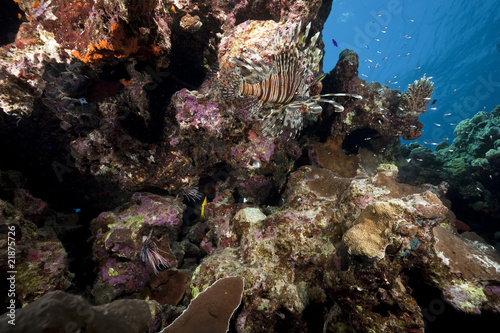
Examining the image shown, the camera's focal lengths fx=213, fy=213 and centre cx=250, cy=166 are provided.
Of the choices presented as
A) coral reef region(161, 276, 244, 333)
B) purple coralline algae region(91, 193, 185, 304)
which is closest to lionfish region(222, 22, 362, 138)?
coral reef region(161, 276, 244, 333)

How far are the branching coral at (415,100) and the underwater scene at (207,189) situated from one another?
4cm

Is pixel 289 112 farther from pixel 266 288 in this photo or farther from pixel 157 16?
pixel 266 288

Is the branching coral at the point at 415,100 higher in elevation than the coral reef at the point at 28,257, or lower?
higher

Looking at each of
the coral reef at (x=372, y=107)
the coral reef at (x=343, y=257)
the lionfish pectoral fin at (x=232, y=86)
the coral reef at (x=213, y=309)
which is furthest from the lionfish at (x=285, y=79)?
the coral reef at (x=372, y=107)

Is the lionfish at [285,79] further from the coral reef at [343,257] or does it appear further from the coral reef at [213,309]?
the coral reef at [213,309]

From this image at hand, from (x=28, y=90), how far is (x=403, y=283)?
572cm

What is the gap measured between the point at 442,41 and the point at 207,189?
2170 inches

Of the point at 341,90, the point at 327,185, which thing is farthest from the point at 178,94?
the point at 341,90

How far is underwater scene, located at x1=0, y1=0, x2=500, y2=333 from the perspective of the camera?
7.29 ft

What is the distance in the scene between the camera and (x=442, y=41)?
128ft

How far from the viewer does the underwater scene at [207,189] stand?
2.22 m

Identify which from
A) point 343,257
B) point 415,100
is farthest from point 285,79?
point 415,100

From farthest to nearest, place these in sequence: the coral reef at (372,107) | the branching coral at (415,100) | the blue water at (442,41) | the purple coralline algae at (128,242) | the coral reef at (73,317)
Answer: the blue water at (442,41) < the branching coral at (415,100) < the coral reef at (372,107) < the purple coralline algae at (128,242) < the coral reef at (73,317)

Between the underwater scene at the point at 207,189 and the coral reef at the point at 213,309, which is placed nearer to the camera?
the underwater scene at the point at 207,189
